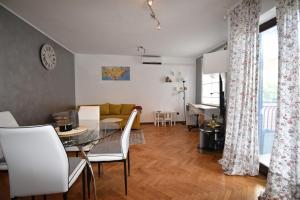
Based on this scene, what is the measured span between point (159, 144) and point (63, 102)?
2.99 metres

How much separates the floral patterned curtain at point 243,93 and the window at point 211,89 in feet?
8.14

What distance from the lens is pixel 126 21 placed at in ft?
9.78

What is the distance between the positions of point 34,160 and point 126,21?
2.63 m

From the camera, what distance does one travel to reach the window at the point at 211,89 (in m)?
4.87

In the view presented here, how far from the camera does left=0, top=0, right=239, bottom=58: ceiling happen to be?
242 cm

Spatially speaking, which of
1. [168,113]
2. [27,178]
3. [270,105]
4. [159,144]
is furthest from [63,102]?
[270,105]

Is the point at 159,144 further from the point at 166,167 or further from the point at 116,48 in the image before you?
the point at 116,48

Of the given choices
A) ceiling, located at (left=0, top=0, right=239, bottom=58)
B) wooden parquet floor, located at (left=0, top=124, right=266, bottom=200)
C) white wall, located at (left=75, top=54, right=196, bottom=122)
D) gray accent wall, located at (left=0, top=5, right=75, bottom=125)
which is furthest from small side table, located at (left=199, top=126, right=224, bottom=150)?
gray accent wall, located at (left=0, top=5, right=75, bottom=125)

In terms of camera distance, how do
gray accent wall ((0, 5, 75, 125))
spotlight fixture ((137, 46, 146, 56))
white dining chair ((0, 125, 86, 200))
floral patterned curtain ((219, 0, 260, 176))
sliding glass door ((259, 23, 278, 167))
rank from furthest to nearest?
spotlight fixture ((137, 46, 146, 56)) → gray accent wall ((0, 5, 75, 125)) → sliding glass door ((259, 23, 278, 167)) → floral patterned curtain ((219, 0, 260, 176)) → white dining chair ((0, 125, 86, 200))

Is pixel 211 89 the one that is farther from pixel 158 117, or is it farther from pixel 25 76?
pixel 25 76

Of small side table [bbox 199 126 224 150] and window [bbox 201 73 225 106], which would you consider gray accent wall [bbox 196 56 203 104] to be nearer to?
window [bbox 201 73 225 106]

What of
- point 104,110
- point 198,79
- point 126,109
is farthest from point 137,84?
point 198,79

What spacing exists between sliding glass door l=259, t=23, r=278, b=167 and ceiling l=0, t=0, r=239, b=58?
773mm

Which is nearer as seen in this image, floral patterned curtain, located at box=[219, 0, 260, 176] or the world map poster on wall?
floral patterned curtain, located at box=[219, 0, 260, 176]
